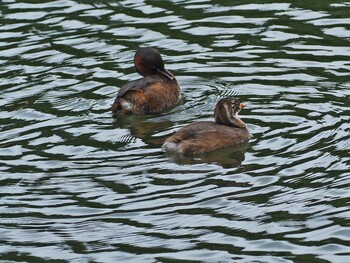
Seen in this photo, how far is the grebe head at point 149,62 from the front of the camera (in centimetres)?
1515

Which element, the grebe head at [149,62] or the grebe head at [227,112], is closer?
the grebe head at [227,112]

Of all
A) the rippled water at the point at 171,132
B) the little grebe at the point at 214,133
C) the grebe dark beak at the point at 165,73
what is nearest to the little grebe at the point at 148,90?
the grebe dark beak at the point at 165,73

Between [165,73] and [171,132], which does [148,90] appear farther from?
[171,132]

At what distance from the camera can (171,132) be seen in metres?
13.5

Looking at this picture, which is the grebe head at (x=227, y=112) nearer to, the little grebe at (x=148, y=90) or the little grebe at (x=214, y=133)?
the little grebe at (x=214, y=133)

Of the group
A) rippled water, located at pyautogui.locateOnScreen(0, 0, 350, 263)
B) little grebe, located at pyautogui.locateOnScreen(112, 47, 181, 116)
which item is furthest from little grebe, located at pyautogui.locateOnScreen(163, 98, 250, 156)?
little grebe, located at pyautogui.locateOnScreen(112, 47, 181, 116)

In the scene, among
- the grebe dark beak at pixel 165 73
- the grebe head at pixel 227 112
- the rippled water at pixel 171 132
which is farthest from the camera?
the grebe dark beak at pixel 165 73

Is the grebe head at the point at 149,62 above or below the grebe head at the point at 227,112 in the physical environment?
above

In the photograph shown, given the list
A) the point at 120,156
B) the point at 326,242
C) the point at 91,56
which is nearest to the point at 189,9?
the point at 91,56

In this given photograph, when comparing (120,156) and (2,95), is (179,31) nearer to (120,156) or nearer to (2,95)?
(2,95)

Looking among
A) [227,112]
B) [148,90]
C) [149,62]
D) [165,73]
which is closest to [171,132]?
[227,112]

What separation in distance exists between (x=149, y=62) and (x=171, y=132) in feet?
6.37

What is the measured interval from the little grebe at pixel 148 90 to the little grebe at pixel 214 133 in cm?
147

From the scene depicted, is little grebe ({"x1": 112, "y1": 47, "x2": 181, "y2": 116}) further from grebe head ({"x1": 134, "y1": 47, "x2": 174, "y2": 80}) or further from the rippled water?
the rippled water
